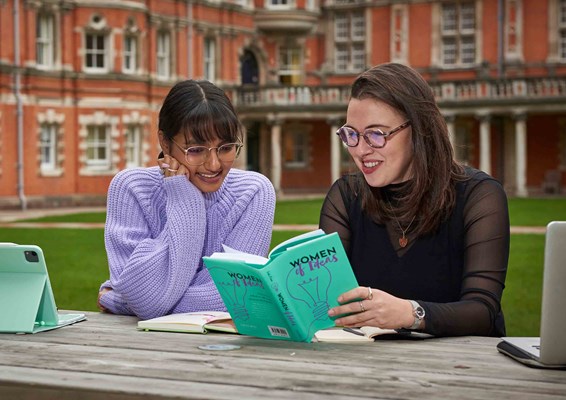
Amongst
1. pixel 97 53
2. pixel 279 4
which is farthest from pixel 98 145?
pixel 279 4

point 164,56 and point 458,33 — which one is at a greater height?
point 458,33

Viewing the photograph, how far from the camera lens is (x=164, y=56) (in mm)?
31844

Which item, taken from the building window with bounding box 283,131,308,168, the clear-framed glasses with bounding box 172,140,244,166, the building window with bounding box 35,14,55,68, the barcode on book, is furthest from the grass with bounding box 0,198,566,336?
the building window with bounding box 283,131,308,168

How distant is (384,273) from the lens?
3.67m

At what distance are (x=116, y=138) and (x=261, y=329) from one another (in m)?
26.8

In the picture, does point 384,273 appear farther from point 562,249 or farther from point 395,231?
point 562,249

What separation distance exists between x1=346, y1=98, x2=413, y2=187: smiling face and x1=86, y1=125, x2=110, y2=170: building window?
2616cm

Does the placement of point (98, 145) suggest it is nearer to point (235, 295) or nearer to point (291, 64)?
point (291, 64)

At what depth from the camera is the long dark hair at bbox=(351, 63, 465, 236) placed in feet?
11.4

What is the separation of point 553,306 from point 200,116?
1.61 m

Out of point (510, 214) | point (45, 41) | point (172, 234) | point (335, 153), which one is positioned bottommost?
point (510, 214)

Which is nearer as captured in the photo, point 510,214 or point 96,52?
point 510,214

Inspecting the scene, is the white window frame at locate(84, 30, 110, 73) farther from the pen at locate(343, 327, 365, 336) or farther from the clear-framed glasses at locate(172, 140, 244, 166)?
the pen at locate(343, 327, 365, 336)

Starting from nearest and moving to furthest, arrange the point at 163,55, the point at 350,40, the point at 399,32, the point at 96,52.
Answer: the point at 96,52
the point at 163,55
the point at 399,32
the point at 350,40
